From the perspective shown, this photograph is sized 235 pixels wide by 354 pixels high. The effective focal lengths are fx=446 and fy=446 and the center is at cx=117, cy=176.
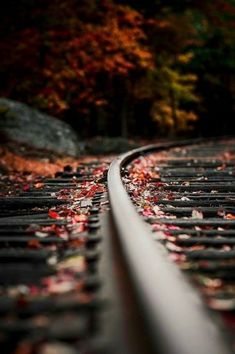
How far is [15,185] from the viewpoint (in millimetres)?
6184

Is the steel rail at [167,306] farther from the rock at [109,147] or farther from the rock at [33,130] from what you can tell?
the rock at [109,147]

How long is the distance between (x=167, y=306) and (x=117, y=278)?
1.91 feet

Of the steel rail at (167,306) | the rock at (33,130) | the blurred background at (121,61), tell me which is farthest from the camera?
the blurred background at (121,61)

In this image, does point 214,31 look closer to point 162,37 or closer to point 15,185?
point 162,37

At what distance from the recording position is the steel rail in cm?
122

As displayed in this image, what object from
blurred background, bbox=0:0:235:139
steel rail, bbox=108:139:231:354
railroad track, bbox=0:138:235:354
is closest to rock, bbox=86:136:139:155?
blurred background, bbox=0:0:235:139

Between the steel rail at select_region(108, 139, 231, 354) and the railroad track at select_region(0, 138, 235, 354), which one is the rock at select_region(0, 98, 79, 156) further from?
the steel rail at select_region(108, 139, 231, 354)

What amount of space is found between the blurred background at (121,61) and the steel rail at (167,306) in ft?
29.5

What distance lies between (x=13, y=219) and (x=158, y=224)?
1.25 meters

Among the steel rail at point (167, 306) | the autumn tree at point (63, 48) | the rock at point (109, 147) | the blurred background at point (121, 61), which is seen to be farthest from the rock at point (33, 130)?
the steel rail at point (167, 306)

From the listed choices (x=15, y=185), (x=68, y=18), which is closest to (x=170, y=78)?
(x=68, y=18)

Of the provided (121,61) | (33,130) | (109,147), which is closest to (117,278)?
(33,130)

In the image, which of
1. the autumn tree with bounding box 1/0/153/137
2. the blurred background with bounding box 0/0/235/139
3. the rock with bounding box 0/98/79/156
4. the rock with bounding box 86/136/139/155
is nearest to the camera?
the rock with bounding box 0/98/79/156

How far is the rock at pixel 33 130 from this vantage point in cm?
1112
